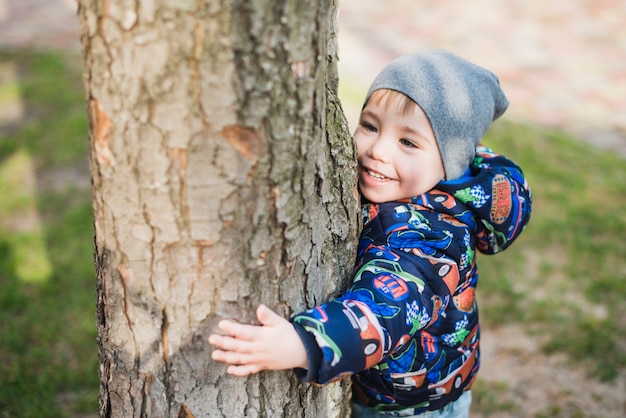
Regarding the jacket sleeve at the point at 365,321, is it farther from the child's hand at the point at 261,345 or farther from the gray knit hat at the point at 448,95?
the gray knit hat at the point at 448,95

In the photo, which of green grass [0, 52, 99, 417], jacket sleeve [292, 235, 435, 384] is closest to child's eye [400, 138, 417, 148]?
jacket sleeve [292, 235, 435, 384]

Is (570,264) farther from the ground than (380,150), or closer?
closer

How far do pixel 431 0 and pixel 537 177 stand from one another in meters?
6.04

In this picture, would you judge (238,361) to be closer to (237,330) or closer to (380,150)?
(237,330)

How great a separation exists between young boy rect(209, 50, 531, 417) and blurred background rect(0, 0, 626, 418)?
4.38ft

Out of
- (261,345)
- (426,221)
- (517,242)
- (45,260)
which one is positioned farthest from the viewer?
(517,242)

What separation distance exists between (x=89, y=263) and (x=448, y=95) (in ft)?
8.81

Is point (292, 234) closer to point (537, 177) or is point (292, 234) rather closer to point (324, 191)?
point (324, 191)

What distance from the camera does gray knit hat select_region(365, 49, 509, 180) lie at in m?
1.63

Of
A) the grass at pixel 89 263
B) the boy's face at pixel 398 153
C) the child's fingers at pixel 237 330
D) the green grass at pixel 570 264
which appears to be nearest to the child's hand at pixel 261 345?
the child's fingers at pixel 237 330

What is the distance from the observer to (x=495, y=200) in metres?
1.72

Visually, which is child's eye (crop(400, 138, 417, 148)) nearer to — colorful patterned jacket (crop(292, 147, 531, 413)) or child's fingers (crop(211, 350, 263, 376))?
colorful patterned jacket (crop(292, 147, 531, 413))

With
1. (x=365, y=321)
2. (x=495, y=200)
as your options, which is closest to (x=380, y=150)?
(x=495, y=200)

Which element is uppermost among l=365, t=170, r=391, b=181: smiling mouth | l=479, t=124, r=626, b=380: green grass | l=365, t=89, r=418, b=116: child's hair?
l=365, t=89, r=418, b=116: child's hair
